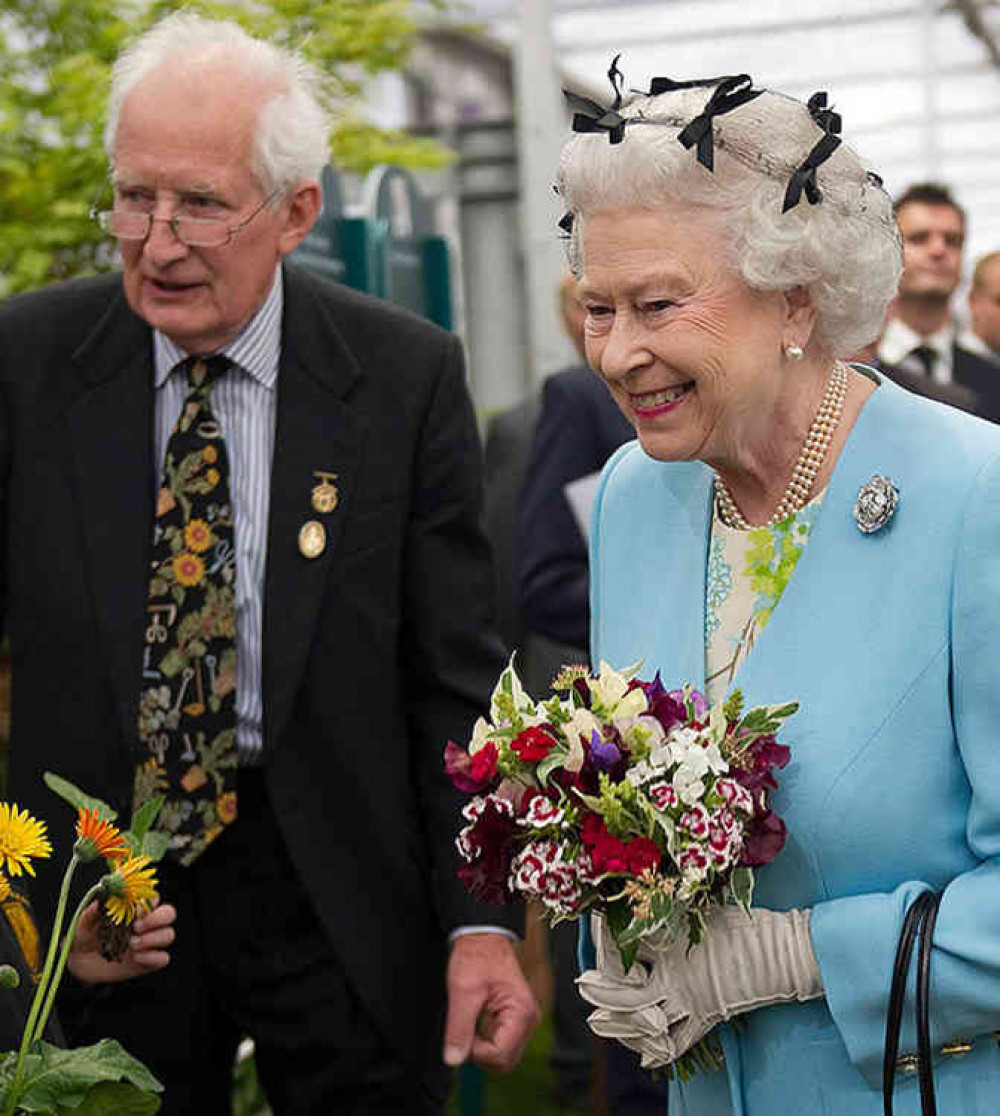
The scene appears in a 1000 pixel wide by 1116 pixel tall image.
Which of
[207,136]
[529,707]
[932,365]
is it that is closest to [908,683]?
[529,707]

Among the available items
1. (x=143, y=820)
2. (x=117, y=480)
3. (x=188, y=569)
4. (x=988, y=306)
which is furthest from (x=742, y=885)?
(x=988, y=306)

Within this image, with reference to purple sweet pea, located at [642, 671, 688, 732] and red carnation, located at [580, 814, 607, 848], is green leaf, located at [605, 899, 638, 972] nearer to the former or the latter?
red carnation, located at [580, 814, 607, 848]

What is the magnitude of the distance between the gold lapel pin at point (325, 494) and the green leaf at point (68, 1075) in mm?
1433

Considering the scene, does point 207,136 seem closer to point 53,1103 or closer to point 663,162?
point 663,162

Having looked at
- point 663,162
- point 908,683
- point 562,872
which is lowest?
point 562,872

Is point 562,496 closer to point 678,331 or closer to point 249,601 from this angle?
point 249,601

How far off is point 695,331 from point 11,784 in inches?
58.4

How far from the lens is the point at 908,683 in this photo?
92.4 inches

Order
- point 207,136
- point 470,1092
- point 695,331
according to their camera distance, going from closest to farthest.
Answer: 1. point 695,331
2. point 207,136
3. point 470,1092

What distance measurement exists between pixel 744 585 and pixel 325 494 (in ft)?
3.09

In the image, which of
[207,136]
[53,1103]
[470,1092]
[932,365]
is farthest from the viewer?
[932,365]

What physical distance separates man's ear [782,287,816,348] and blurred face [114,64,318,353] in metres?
1.11

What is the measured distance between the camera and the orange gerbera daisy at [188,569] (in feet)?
10.7

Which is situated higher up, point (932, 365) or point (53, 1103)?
point (932, 365)
